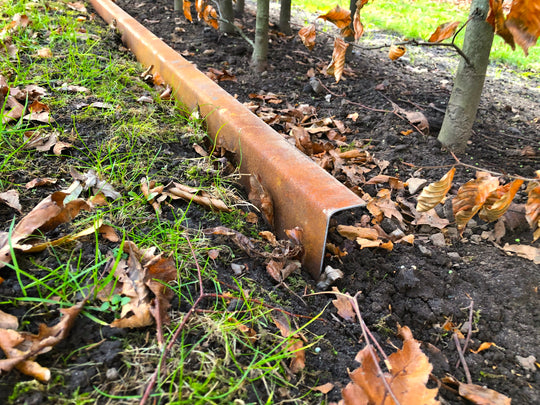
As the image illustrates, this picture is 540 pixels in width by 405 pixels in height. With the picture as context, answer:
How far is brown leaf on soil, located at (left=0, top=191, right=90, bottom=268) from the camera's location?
1449 mm

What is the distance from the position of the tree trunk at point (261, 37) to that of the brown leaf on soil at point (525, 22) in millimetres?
2469

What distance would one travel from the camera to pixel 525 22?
4.67ft

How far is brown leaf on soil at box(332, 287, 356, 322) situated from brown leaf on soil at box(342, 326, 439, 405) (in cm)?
35

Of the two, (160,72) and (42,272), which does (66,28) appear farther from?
(42,272)

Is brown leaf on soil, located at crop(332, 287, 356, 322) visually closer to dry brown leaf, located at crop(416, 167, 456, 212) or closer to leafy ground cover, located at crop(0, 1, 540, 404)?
leafy ground cover, located at crop(0, 1, 540, 404)

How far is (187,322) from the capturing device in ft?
4.32

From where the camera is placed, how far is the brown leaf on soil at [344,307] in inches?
62.2

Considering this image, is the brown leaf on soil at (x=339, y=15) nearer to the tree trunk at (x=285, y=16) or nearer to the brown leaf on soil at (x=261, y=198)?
the brown leaf on soil at (x=261, y=198)

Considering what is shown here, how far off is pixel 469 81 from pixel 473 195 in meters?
1.13

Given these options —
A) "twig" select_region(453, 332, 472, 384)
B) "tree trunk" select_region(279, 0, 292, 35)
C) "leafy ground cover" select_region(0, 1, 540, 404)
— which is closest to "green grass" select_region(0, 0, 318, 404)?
"leafy ground cover" select_region(0, 1, 540, 404)

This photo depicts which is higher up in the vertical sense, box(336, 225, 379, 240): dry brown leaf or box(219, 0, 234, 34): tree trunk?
box(219, 0, 234, 34): tree trunk

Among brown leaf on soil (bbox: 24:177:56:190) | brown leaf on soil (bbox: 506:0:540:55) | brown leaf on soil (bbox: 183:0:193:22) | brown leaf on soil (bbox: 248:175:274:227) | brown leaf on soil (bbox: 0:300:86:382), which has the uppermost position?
brown leaf on soil (bbox: 506:0:540:55)

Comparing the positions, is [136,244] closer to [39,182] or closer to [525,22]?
[39,182]

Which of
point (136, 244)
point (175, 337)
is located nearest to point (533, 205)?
point (175, 337)
